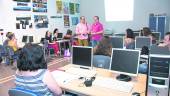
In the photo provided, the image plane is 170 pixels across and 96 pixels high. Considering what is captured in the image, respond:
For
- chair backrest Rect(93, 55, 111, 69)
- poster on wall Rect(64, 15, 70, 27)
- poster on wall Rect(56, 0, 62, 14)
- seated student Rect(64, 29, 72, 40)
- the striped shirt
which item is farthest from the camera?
poster on wall Rect(64, 15, 70, 27)

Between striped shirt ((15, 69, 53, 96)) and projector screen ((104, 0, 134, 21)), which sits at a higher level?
projector screen ((104, 0, 134, 21))

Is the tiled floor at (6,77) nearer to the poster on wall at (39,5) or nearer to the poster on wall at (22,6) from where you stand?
the poster on wall at (22,6)

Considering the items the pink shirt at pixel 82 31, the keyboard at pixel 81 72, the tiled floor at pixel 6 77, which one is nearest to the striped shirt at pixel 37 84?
the keyboard at pixel 81 72

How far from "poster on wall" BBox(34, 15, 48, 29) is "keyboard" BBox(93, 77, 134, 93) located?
6167 mm

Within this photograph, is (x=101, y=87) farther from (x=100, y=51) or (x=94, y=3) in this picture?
(x=94, y=3)

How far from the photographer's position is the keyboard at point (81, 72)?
2881mm

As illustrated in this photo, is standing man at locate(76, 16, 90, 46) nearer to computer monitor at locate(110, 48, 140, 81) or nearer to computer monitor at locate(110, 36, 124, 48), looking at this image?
computer monitor at locate(110, 36, 124, 48)

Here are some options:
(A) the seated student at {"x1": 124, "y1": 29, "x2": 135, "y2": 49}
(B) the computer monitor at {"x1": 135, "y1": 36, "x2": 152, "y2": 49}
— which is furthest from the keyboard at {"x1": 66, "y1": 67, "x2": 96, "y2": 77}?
(B) the computer monitor at {"x1": 135, "y1": 36, "x2": 152, "y2": 49}

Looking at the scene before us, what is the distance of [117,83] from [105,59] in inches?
33.1

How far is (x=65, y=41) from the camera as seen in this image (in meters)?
8.94

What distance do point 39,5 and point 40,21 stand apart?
2.10 ft

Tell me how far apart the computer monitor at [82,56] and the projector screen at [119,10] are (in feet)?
21.0

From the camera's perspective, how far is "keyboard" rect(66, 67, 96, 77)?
2.88 metres

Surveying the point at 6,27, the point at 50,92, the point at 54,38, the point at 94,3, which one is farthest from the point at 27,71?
the point at 94,3
